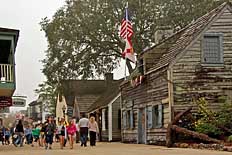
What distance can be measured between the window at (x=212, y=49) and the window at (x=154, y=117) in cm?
335

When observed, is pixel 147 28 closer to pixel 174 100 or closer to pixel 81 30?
pixel 81 30

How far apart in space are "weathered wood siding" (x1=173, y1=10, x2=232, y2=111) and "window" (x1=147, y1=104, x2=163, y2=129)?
184cm

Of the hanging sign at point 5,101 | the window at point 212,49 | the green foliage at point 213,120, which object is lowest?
the green foliage at point 213,120

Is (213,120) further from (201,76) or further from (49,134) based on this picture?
(49,134)

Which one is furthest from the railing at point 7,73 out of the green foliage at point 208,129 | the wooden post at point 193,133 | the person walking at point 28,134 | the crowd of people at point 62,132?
the green foliage at point 208,129

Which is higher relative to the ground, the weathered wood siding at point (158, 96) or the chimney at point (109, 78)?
the chimney at point (109, 78)

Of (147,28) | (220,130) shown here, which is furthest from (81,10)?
(220,130)

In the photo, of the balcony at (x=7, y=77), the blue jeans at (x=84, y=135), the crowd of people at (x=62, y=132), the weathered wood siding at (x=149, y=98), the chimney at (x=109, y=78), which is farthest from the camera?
the chimney at (x=109, y=78)

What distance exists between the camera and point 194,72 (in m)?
28.9

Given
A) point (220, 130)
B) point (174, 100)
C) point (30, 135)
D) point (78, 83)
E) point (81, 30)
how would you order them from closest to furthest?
point (220, 130), point (174, 100), point (30, 135), point (81, 30), point (78, 83)

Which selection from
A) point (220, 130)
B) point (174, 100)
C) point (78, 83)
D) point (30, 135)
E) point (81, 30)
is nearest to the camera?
point (220, 130)

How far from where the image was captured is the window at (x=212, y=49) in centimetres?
2884

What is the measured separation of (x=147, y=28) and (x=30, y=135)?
19010 millimetres

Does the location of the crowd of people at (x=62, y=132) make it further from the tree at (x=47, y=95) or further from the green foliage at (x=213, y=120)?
the tree at (x=47, y=95)
